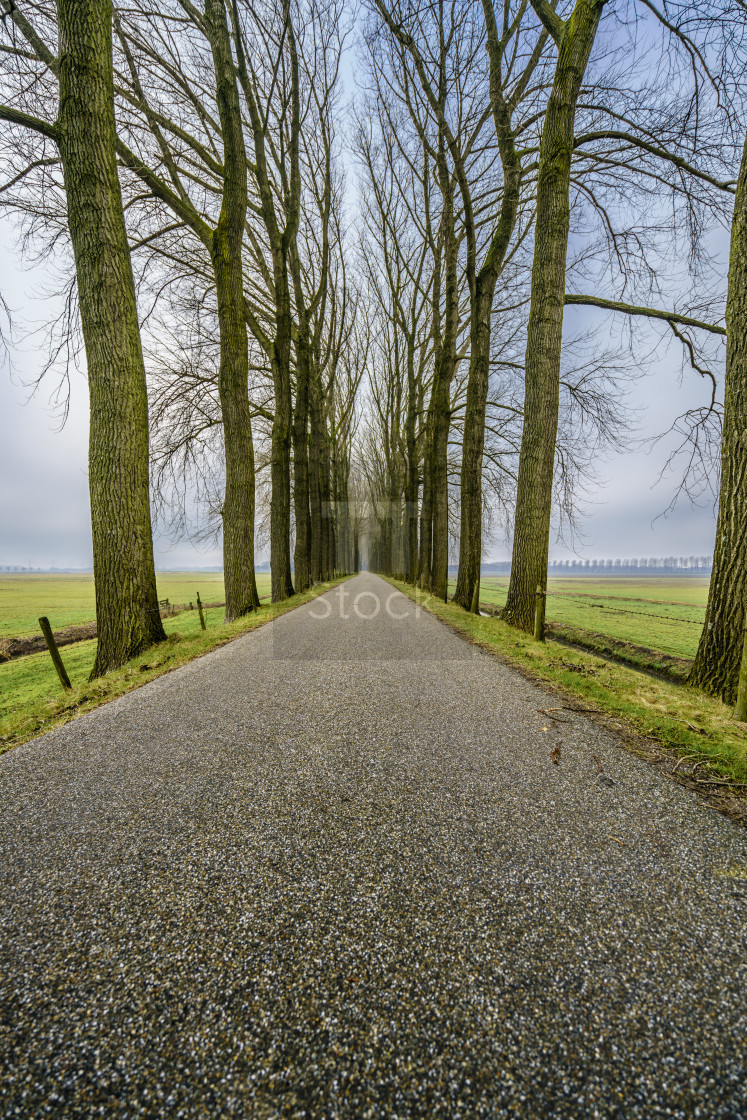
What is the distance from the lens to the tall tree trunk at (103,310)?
4707 millimetres

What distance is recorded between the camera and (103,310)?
16.0ft

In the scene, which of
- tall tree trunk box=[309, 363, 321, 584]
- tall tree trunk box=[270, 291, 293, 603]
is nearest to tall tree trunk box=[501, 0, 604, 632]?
tall tree trunk box=[270, 291, 293, 603]

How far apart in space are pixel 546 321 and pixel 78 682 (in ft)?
28.6

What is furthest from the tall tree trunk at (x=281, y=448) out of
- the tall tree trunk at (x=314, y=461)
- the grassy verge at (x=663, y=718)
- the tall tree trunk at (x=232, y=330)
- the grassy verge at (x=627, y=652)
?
the grassy verge at (x=663, y=718)

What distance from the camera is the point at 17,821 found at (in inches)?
71.0

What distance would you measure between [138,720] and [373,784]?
74.0 inches

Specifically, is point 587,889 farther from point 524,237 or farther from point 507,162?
point 524,237

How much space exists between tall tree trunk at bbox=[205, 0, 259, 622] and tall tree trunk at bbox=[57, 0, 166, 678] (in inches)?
115

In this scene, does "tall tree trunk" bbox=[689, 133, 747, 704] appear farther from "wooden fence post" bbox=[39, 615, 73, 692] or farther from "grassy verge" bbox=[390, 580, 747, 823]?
"wooden fence post" bbox=[39, 615, 73, 692]

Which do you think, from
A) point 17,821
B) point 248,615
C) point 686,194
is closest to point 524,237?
point 686,194

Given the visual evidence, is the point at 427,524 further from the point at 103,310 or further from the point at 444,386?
the point at 103,310

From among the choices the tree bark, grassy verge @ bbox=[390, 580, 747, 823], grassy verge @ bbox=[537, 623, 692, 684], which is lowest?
grassy verge @ bbox=[537, 623, 692, 684]

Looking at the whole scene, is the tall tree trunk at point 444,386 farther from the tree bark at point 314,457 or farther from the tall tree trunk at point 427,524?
the tree bark at point 314,457

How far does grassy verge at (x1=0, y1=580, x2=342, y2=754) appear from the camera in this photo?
3.07 meters
